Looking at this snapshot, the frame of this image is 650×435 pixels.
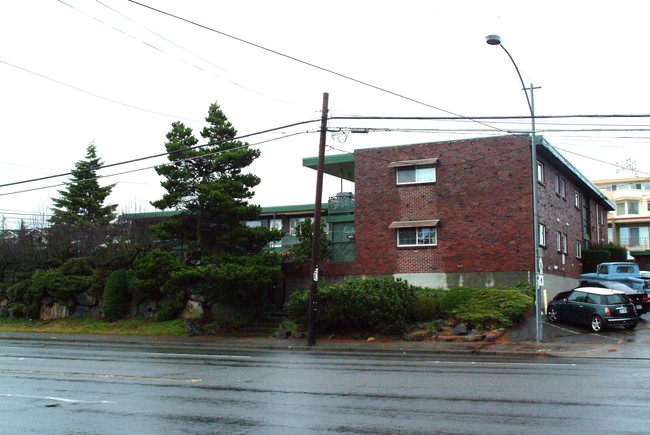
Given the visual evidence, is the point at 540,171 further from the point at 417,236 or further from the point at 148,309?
the point at 148,309

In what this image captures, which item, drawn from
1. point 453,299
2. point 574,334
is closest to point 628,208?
point 453,299

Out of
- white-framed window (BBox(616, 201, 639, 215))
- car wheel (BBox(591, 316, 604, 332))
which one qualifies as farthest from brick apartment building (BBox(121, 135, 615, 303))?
white-framed window (BBox(616, 201, 639, 215))

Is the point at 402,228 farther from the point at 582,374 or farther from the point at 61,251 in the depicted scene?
the point at 61,251

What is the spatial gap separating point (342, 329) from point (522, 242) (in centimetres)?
864

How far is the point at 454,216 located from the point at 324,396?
769 inches

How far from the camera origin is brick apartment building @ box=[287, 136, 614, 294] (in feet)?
91.0

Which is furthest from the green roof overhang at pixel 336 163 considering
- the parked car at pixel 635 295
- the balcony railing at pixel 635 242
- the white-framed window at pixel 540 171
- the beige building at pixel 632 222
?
the balcony railing at pixel 635 242

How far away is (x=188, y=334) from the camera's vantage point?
27656mm

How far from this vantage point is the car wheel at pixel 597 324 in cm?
2289

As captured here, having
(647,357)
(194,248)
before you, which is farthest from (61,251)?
(647,357)

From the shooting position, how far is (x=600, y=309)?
22.9 metres

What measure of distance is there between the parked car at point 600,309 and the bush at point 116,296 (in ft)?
67.3

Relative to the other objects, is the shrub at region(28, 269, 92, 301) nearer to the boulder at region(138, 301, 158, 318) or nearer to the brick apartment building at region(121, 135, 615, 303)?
the boulder at region(138, 301, 158, 318)

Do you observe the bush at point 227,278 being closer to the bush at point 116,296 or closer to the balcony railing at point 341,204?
the bush at point 116,296
